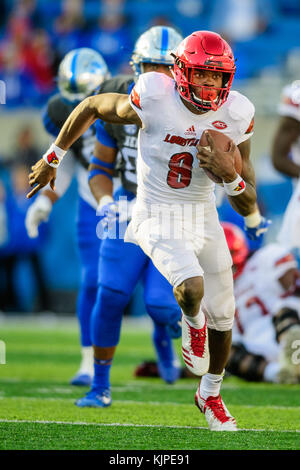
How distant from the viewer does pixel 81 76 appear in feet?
17.1

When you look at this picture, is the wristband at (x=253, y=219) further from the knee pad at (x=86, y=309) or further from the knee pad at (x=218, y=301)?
the knee pad at (x=86, y=309)

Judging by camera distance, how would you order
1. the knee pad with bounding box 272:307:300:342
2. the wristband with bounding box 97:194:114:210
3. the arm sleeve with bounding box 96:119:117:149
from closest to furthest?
the wristband with bounding box 97:194:114:210 < the arm sleeve with bounding box 96:119:117:149 < the knee pad with bounding box 272:307:300:342

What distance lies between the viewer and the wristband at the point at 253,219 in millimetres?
3792

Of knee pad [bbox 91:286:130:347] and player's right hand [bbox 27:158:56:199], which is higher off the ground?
player's right hand [bbox 27:158:56:199]

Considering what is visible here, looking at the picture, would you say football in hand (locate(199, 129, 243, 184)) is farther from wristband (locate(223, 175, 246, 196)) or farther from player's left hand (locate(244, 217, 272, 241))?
player's left hand (locate(244, 217, 272, 241))

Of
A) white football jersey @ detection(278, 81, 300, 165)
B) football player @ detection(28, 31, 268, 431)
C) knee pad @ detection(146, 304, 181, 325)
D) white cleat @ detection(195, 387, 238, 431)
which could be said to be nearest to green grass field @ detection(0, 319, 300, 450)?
white cleat @ detection(195, 387, 238, 431)

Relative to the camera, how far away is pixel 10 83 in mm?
11648

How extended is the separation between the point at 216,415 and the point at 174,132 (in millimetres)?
1105

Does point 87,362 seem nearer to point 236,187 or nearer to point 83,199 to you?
point 83,199

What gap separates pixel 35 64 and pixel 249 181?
835 centimetres

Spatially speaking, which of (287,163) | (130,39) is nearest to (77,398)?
(287,163)

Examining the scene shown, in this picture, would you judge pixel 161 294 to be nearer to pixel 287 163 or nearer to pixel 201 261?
pixel 201 261

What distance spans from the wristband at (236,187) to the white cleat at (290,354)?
184 cm

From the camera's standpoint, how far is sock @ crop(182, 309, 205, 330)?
3309 mm
